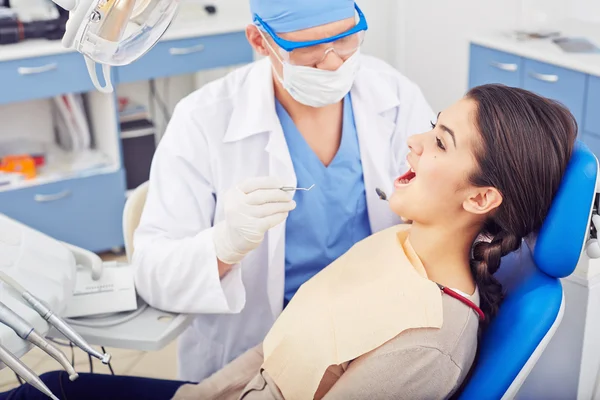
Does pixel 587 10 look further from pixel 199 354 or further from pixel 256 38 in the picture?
pixel 199 354

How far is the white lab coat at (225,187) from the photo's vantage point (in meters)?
1.40

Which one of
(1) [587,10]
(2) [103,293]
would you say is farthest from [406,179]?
(1) [587,10]

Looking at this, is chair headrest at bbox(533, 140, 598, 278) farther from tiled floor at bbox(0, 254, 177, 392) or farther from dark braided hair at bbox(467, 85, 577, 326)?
tiled floor at bbox(0, 254, 177, 392)

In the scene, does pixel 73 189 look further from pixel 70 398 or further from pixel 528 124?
pixel 528 124

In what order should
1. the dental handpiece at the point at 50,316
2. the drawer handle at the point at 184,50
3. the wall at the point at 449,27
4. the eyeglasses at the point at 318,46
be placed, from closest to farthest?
the dental handpiece at the point at 50,316 < the eyeglasses at the point at 318,46 < the drawer handle at the point at 184,50 < the wall at the point at 449,27

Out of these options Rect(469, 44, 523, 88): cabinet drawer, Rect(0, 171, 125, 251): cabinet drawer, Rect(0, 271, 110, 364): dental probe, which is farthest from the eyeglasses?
Rect(0, 171, 125, 251): cabinet drawer

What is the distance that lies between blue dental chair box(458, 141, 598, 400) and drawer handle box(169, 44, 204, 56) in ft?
6.64

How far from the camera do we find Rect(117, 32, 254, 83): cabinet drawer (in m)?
2.91

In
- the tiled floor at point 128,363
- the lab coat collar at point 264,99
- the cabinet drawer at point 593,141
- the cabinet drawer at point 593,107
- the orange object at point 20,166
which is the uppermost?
the lab coat collar at point 264,99

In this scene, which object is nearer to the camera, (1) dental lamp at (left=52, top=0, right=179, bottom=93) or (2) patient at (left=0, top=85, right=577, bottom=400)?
(1) dental lamp at (left=52, top=0, right=179, bottom=93)

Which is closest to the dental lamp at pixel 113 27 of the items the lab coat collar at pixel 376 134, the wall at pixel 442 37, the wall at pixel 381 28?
the lab coat collar at pixel 376 134

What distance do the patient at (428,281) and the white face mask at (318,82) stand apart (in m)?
0.25

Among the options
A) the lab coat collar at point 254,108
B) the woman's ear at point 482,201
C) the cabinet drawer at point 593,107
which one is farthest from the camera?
the cabinet drawer at point 593,107

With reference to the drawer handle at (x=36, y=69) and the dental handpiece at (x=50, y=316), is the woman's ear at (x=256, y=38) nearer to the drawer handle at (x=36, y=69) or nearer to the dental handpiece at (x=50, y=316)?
the dental handpiece at (x=50, y=316)
